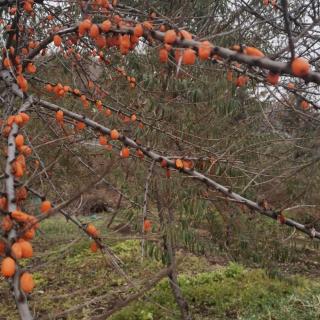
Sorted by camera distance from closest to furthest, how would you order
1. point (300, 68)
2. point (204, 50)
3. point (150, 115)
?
point (300, 68) → point (204, 50) → point (150, 115)

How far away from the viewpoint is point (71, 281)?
21.1 ft

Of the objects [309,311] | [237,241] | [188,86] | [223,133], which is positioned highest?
[188,86]

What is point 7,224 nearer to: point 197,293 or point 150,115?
point 150,115

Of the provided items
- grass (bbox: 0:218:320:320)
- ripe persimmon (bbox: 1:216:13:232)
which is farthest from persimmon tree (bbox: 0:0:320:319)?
grass (bbox: 0:218:320:320)

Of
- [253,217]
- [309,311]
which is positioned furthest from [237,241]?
[309,311]

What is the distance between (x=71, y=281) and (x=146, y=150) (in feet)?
16.5

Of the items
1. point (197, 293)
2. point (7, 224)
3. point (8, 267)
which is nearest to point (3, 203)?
point (7, 224)

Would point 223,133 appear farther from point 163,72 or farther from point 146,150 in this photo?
point 146,150

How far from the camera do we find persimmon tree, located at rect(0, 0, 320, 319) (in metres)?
1.17

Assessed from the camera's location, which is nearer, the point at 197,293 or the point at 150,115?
the point at 150,115

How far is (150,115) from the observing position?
3.80 metres

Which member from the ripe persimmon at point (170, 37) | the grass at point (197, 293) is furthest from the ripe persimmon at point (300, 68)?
the grass at point (197, 293)

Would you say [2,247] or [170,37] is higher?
[170,37]

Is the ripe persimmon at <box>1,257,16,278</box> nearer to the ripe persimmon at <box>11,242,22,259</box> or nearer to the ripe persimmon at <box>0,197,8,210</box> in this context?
the ripe persimmon at <box>11,242,22,259</box>
